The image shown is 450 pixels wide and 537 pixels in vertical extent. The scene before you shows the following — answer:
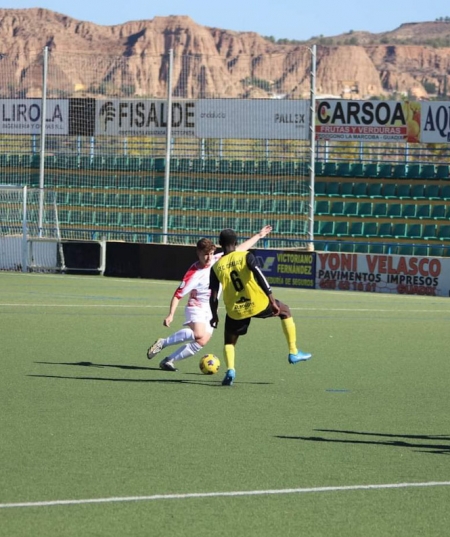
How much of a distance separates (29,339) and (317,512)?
10860mm

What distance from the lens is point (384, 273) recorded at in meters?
31.3

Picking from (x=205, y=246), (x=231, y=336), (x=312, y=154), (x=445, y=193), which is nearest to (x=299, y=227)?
(x=312, y=154)

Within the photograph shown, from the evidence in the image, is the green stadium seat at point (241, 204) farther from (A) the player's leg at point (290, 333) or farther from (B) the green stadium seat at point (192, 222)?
(A) the player's leg at point (290, 333)

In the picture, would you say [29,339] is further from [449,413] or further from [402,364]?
[449,413]

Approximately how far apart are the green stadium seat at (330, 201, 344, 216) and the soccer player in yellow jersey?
2842cm

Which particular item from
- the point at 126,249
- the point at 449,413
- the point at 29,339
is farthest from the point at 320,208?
the point at 449,413

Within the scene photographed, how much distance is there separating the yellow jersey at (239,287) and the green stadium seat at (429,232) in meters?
27.2

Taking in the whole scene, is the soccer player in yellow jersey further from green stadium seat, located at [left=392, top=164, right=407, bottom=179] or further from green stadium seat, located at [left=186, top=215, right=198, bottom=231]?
green stadium seat, located at [left=392, top=164, right=407, bottom=179]

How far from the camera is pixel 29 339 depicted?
58.5 feet

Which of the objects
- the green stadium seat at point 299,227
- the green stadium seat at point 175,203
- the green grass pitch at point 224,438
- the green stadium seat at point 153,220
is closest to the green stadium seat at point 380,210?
the green stadium seat at point 299,227

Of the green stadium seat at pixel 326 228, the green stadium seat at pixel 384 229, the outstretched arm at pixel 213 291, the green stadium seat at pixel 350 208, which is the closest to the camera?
the outstretched arm at pixel 213 291

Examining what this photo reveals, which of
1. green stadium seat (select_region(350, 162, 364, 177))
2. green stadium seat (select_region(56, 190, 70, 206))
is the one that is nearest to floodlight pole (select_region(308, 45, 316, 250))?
green stadium seat (select_region(350, 162, 364, 177))

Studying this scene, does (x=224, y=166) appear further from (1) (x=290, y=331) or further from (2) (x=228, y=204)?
(1) (x=290, y=331)

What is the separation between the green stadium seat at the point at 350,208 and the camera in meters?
41.2
